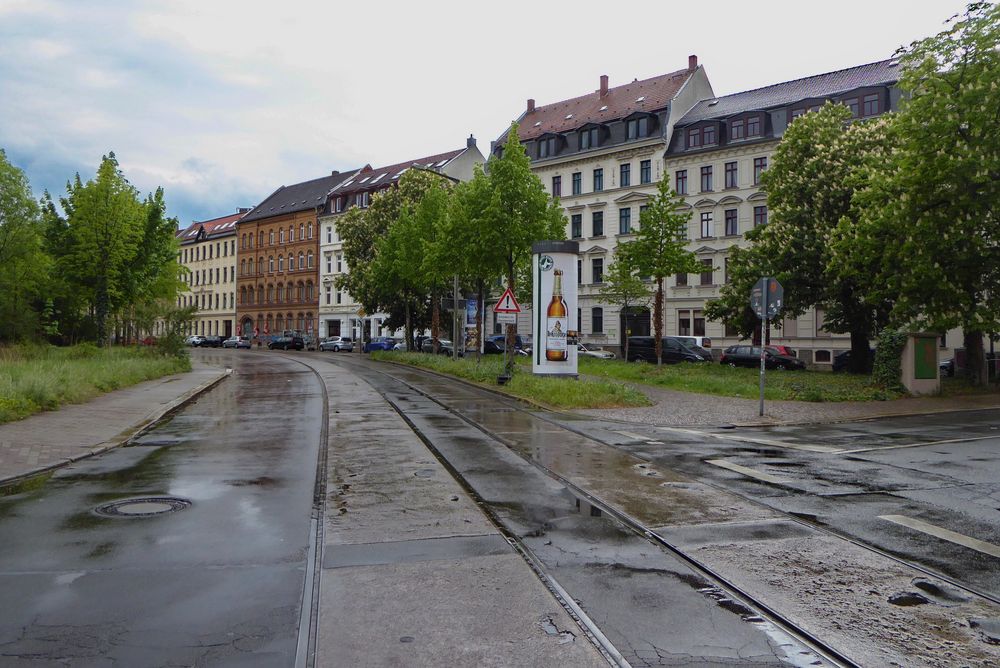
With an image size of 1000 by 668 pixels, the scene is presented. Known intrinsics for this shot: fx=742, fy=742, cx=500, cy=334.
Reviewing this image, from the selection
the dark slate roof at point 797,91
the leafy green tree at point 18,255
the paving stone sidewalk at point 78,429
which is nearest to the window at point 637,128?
the dark slate roof at point 797,91

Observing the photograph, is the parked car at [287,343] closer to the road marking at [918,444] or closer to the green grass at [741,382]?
the green grass at [741,382]

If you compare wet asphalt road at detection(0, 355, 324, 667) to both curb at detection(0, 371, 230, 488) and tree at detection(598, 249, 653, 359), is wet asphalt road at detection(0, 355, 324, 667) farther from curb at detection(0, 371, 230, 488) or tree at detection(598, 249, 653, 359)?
tree at detection(598, 249, 653, 359)

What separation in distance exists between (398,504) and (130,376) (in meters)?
18.6

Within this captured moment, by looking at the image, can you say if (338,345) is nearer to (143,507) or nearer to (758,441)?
(758,441)

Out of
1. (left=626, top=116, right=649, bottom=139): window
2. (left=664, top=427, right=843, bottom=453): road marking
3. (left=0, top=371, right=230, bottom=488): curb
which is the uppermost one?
(left=626, top=116, right=649, bottom=139): window

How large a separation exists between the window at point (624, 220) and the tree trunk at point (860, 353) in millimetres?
25761

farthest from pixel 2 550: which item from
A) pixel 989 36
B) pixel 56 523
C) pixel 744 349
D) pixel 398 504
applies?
pixel 744 349

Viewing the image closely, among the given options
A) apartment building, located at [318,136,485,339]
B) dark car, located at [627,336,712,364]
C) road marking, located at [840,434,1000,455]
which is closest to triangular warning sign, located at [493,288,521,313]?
road marking, located at [840,434,1000,455]

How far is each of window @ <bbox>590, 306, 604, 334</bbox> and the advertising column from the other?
33.7m

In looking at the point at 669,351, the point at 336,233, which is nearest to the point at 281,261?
the point at 336,233

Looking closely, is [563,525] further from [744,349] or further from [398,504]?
[744,349]

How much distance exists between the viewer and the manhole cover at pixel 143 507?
6.95m

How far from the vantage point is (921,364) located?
21266 millimetres

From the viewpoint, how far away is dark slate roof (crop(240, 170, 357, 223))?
85.9 m
